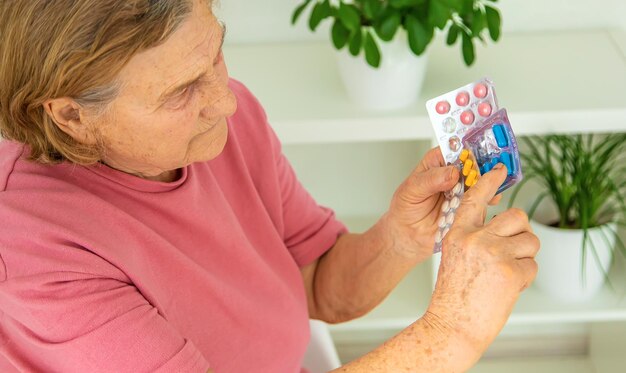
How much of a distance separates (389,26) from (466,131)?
14.2 inches

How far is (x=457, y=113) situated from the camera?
3.33ft

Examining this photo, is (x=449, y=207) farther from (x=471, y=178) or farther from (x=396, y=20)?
(x=396, y=20)

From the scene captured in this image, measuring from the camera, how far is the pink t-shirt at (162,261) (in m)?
0.89

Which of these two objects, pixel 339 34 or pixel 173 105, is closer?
pixel 173 105

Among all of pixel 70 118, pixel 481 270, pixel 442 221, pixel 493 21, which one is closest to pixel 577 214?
pixel 493 21

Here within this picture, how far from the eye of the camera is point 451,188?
1.02 metres

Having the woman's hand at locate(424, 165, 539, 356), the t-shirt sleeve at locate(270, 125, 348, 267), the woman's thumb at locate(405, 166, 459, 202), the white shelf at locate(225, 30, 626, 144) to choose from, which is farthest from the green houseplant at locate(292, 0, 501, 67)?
the woman's hand at locate(424, 165, 539, 356)

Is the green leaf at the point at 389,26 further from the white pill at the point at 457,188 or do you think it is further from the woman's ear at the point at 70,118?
the woman's ear at the point at 70,118

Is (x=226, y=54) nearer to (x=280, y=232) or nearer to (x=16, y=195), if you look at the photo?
(x=280, y=232)

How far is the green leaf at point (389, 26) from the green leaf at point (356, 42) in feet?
0.12

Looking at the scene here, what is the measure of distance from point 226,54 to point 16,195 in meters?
0.82

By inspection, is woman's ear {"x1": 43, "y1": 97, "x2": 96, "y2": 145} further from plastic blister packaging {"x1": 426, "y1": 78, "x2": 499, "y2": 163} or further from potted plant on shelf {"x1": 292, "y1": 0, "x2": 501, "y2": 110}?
potted plant on shelf {"x1": 292, "y1": 0, "x2": 501, "y2": 110}

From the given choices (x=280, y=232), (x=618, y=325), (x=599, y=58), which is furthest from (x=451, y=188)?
(x=618, y=325)

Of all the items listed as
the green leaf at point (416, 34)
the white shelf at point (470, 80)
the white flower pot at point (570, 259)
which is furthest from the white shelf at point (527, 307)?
the green leaf at point (416, 34)
